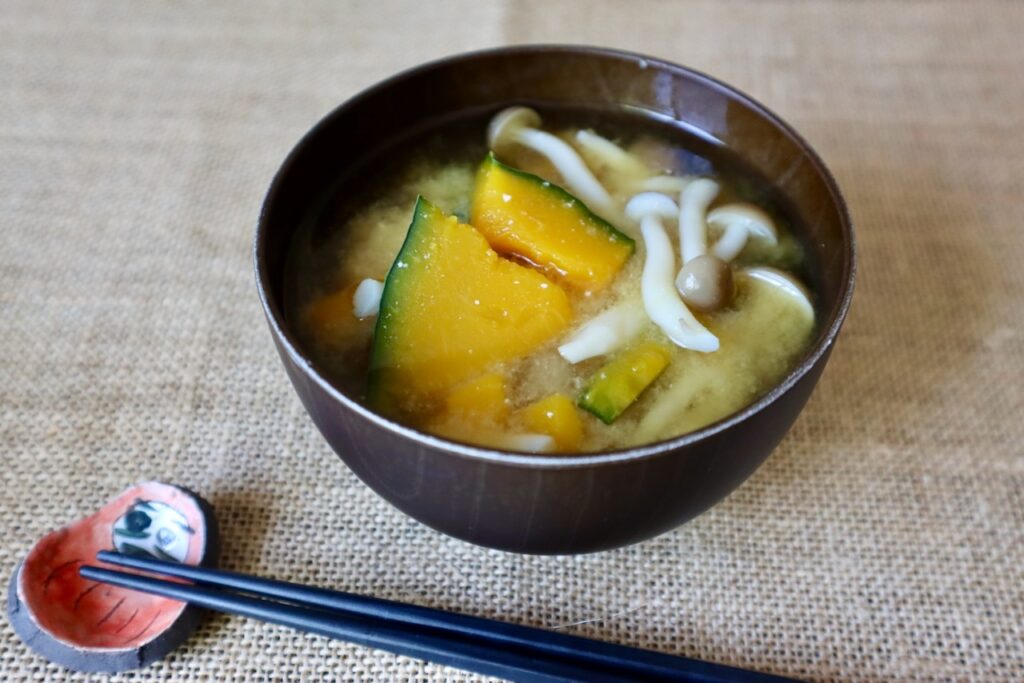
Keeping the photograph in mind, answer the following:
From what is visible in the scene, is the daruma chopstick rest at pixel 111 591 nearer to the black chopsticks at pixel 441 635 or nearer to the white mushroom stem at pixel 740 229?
the black chopsticks at pixel 441 635

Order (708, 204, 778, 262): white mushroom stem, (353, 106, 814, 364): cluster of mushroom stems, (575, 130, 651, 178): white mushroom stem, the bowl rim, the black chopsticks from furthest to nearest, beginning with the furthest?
(575, 130, 651, 178): white mushroom stem
(708, 204, 778, 262): white mushroom stem
(353, 106, 814, 364): cluster of mushroom stems
the black chopsticks
the bowl rim

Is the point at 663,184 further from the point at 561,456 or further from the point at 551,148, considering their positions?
the point at 561,456

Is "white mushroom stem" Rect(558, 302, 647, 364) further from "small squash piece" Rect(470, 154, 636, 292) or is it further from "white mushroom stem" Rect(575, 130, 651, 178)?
"white mushroom stem" Rect(575, 130, 651, 178)

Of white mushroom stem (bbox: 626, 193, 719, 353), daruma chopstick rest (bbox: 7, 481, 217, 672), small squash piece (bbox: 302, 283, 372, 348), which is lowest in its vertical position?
daruma chopstick rest (bbox: 7, 481, 217, 672)

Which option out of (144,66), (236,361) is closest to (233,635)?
(236,361)

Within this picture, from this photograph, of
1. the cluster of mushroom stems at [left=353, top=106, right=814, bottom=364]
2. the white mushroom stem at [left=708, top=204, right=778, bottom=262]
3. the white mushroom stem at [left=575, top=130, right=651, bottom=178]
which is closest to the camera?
the cluster of mushroom stems at [left=353, top=106, right=814, bottom=364]

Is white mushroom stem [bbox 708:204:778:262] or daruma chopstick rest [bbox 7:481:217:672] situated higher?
white mushroom stem [bbox 708:204:778:262]

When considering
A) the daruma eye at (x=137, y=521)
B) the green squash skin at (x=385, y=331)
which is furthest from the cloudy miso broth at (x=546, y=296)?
the daruma eye at (x=137, y=521)


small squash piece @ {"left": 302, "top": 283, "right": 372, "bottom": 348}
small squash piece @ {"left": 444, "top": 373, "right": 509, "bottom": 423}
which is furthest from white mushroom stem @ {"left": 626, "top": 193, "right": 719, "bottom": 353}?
small squash piece @ {"left": 302, "top": 283, "right": 372, "bottom": 348}
